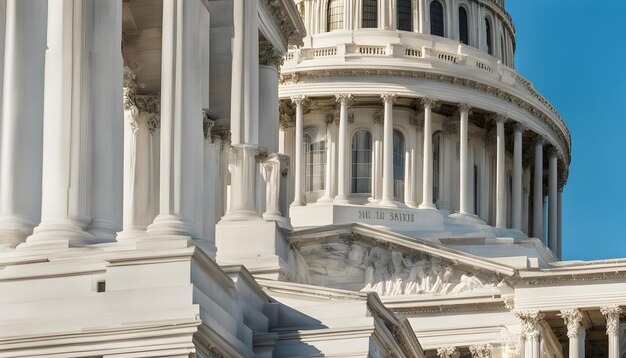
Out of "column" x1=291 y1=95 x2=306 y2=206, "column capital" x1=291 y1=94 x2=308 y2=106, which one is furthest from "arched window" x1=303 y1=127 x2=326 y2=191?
"column capital" x1=291 y1=94 x2=308 y2=106

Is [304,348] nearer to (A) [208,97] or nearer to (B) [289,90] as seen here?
(A) [208,97]

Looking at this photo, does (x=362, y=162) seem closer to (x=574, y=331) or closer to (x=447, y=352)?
(x=447, y=352)

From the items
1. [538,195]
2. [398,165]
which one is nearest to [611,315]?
[398,165]

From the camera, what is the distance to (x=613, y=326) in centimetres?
7962

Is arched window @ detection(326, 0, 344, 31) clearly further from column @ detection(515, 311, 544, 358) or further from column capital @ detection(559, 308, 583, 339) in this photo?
column capital @ detection(559, 308, 583, 339)

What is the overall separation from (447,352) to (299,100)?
92.3 feet

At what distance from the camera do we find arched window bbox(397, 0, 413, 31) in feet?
375

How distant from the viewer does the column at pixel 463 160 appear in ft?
355

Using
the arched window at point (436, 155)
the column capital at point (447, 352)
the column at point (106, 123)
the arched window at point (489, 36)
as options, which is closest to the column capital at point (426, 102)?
the arched window at point (436, 155)

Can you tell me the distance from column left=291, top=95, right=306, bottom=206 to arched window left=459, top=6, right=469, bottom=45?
13492 mm

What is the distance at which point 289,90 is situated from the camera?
353 feet

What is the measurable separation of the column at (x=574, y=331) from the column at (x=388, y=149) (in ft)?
88.4

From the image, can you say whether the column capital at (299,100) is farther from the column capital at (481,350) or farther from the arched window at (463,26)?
the column capital at (481,350)

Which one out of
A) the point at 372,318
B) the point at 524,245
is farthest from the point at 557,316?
the point at 372,318
